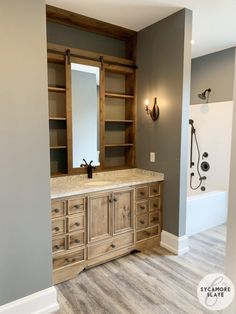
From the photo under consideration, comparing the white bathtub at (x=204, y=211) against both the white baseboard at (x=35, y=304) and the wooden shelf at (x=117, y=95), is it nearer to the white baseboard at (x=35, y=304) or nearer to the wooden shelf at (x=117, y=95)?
the wooden shelf at (x=117, y=95)

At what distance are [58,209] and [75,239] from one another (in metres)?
0.39

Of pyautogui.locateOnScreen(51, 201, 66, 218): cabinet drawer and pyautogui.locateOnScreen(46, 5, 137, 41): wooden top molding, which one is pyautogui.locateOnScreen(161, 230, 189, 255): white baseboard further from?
pyautogui.locateOnScreen(46, 5, 137, 41): wooden top molding

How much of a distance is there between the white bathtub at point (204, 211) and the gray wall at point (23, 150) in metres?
2.10

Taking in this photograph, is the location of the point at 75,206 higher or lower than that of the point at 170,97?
lower

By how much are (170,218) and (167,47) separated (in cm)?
210

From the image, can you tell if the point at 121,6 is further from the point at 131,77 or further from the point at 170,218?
the point at 170,218

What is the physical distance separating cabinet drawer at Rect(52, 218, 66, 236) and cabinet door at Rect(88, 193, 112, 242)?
0.29 metres

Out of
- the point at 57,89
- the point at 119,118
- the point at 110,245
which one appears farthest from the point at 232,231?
the point at 119,118

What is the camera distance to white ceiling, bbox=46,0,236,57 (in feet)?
8.00

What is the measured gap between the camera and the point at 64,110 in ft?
9.22

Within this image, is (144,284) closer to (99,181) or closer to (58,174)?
(99,181)

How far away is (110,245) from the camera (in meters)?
2.60

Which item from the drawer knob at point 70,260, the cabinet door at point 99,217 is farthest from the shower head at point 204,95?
the drawer knob at point 70,260

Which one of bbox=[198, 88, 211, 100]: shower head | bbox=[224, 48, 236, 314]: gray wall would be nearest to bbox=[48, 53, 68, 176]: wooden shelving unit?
bbox=[224, 48, 236, 314]: gray wall
